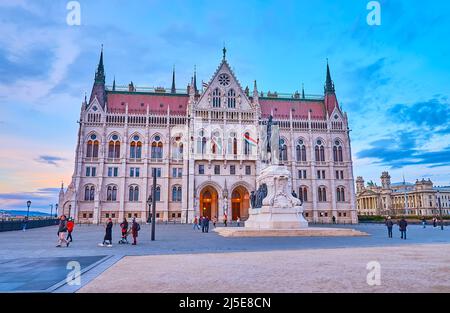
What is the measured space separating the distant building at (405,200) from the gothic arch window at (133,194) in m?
99.1

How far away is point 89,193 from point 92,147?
27.4 feet

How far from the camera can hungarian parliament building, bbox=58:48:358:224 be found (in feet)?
188

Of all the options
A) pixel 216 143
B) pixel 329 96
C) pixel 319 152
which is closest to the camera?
pixel 216 143

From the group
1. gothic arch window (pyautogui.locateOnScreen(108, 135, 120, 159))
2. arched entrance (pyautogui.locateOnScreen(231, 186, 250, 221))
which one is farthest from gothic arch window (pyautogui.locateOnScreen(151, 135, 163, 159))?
arched entrance (pyautogui.locateOnScreen(231, 186, 250, 221))

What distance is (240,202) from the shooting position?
60719 mm

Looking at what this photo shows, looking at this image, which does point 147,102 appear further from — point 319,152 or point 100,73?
point 319,152

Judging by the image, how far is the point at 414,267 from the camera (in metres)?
9.55

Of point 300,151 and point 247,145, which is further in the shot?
point 300,151

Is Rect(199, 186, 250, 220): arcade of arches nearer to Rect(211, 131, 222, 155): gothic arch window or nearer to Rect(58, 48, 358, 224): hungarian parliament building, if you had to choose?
Rect(58, 48, 358, 224): hungarian parliament building

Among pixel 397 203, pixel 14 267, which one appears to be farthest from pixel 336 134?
pixel 397 203

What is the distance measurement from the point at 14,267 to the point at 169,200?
4895cm

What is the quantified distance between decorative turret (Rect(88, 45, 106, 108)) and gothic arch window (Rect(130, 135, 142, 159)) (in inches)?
364

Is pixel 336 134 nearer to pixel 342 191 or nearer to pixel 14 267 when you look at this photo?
pixel 342 191

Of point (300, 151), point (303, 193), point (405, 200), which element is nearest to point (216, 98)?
point (300, 151)
